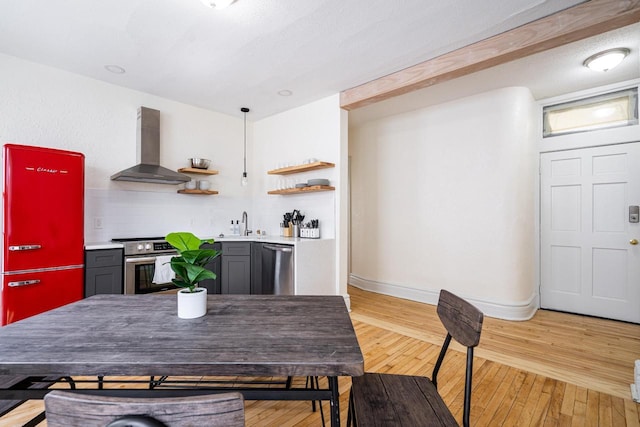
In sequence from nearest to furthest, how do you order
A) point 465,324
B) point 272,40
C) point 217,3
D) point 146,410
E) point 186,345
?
point 146,410 < point 186,345 < point 465,324 < point 217,3 < point 272,40

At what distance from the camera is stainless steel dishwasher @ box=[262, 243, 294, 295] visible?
3.50 metres

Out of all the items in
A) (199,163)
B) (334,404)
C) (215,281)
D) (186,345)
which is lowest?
(215,281)

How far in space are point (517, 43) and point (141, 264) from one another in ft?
13.9

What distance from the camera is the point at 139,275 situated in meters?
3.23

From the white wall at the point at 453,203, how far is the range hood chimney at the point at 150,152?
2.99 m

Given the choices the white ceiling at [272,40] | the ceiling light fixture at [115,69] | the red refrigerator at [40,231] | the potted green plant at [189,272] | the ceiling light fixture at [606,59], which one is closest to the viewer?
the potted green plant at [189,272]

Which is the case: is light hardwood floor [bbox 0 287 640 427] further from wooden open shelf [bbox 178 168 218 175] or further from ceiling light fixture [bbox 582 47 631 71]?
wooden open shelf [bbox 178 168 218 175]

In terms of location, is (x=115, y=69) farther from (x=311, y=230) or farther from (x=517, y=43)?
(x=517, y=43)

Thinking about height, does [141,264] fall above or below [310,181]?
below

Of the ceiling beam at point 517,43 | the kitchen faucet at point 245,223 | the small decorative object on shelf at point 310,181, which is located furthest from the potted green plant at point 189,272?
the kitchen faucet at point 245,223

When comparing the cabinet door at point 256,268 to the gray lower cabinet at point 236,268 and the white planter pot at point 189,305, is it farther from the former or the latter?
the white planter pot at point 189,305

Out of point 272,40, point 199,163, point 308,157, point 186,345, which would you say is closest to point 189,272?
point 186,345

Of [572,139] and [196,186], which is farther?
[196,186]

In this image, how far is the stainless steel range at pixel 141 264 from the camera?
314 centimetres
